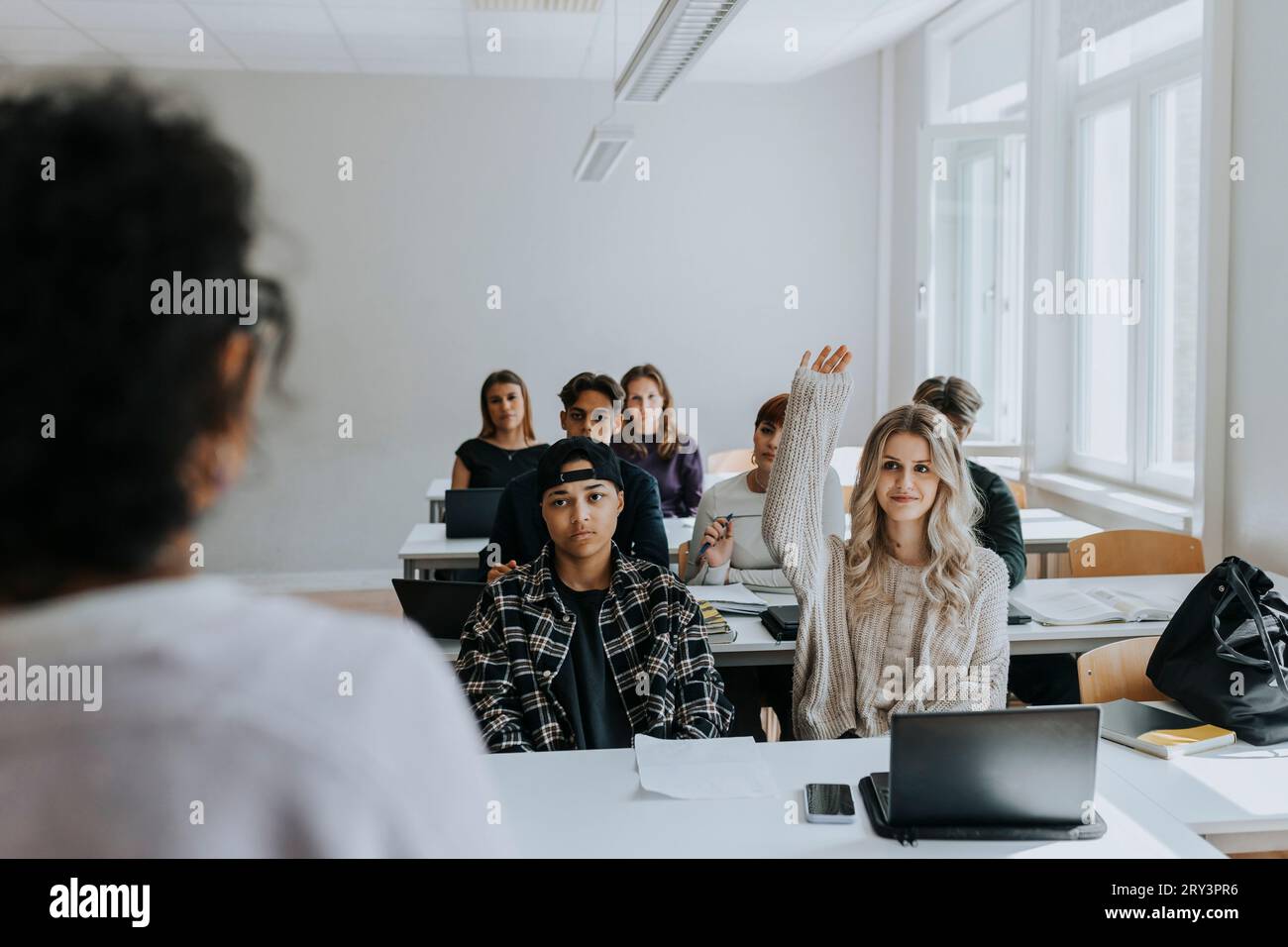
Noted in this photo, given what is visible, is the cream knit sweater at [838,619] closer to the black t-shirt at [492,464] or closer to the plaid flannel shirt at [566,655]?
the plaid flannel shirt at [566,655]

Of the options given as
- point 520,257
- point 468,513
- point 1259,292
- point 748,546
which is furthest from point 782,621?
point 520,257

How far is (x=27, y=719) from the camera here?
0.44 meters

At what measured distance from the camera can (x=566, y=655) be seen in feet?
8.05

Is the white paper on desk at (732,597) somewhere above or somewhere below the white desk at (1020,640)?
above

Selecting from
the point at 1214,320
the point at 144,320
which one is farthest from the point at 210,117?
the point at 1214,320

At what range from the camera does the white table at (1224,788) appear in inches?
74.2

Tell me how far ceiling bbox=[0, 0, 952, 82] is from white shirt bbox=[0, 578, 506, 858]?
4852 millimetres

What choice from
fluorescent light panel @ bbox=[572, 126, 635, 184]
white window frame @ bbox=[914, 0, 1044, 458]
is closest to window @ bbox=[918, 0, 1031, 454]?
white window frame @ bbox=[914, 0, 1044, 458]

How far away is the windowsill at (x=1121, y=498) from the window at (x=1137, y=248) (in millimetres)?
A: 63

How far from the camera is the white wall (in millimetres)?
6918

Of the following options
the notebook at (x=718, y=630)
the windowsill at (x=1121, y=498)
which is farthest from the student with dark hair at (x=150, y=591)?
the windowsill at (x=1121, y=498)
